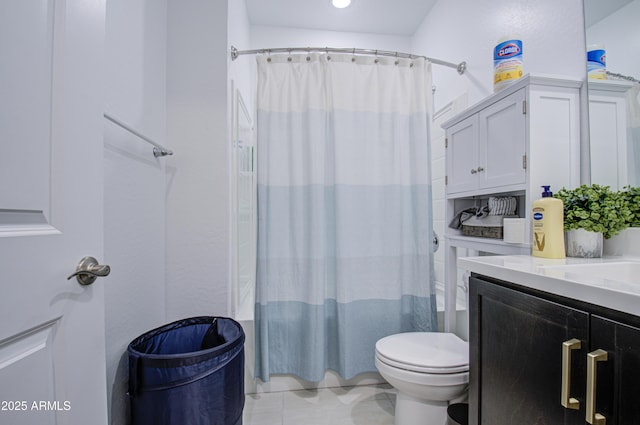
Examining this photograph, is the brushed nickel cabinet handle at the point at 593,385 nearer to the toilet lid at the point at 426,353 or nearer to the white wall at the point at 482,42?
the toilet lid at the point at 426,353

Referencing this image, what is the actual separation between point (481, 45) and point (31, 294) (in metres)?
2.22

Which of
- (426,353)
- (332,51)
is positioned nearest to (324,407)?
(426,353)

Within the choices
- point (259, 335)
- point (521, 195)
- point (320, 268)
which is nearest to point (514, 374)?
point (521, 195)

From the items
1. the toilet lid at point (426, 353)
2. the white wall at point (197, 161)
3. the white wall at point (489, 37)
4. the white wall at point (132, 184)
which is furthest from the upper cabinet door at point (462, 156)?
the white wall at point (132, 184)

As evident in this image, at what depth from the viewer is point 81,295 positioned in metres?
0.63

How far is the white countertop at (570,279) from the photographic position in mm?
486

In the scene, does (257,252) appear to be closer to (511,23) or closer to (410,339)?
(410,339)

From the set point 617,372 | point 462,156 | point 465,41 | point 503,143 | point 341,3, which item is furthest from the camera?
point 341,3

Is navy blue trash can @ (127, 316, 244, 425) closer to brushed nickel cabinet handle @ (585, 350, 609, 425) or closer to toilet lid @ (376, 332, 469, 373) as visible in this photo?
toilet lid @ (376, 332, 469, 373)

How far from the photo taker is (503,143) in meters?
1.12

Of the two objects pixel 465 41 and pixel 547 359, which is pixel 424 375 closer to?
pixel 547 359

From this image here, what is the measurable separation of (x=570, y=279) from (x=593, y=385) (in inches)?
7.7

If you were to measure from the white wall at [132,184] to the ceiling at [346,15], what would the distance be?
40.7 inches

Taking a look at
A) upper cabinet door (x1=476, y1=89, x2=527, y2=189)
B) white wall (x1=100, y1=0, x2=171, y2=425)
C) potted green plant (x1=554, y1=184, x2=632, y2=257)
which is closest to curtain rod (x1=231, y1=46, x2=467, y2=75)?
Answer: white wall (x1=100, y1=0, x2=171, y2=425)
